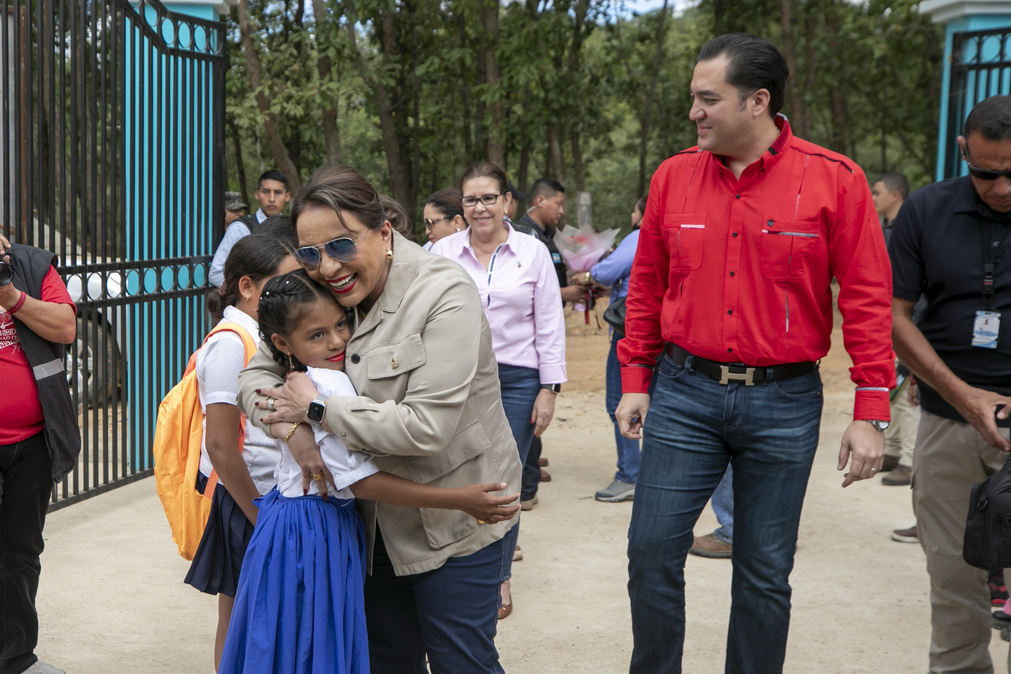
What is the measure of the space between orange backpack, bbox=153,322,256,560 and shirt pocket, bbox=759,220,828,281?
5.50 ft

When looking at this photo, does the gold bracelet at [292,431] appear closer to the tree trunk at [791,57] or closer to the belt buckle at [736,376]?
the belt buckle at [736,376]

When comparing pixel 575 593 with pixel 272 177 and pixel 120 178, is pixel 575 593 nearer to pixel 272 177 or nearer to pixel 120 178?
pixel 120 178

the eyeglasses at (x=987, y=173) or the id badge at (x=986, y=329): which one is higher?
the eyeglasses at (x=987, y=173)

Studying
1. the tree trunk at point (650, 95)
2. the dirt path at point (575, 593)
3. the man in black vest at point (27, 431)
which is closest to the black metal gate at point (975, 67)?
the dirt path at point (575, 593)

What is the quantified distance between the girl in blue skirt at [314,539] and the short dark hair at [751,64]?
1359 mm

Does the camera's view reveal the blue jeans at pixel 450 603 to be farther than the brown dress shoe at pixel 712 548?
No

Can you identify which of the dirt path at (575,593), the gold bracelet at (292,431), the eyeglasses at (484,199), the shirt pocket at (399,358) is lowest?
the dirt path at (575,593)

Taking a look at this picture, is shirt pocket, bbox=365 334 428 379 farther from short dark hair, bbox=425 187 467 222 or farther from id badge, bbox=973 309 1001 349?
short dark hair, bbox=425 187 467 222

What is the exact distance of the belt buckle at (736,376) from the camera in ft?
10.0

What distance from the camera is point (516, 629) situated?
4516 mm

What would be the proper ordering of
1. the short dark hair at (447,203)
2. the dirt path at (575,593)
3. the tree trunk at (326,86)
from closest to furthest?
the dirt path at (575,593)
the short dark hair at (447,203)
the tree trunk at (326,86)

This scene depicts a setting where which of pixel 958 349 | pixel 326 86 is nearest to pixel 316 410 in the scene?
pixel 958 349

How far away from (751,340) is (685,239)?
371mm

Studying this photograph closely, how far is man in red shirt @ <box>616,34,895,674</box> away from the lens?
299 cm
